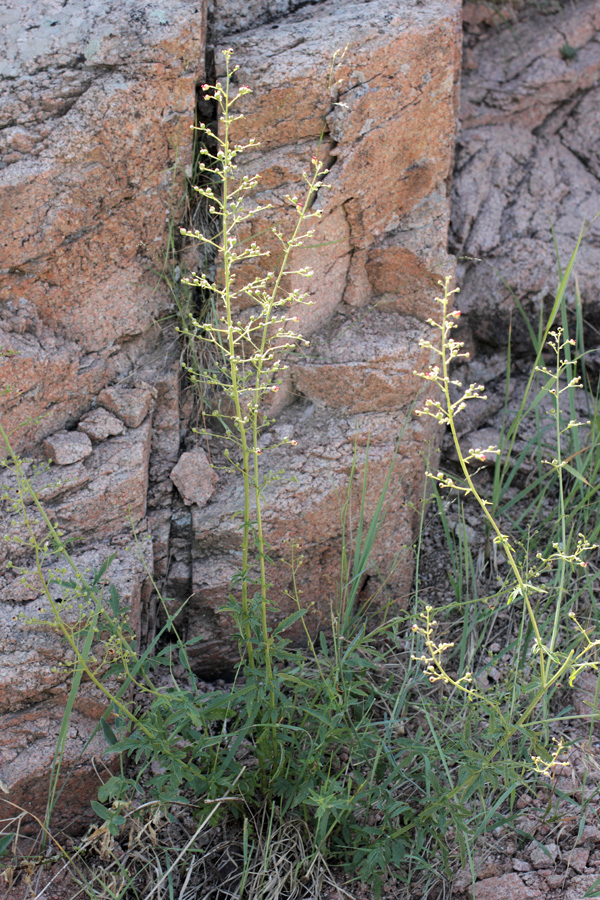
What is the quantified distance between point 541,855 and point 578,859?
0.31ft

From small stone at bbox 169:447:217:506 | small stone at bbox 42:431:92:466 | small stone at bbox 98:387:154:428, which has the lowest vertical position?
small stone at bbox 169:447:217:506

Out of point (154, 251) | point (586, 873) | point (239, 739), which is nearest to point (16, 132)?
point (154, 251)

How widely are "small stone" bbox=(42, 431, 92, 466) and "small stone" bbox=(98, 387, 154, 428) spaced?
5.6 inches

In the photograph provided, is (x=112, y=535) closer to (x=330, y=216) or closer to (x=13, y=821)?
(x=13, y=821)

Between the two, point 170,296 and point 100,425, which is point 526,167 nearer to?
point 170,296

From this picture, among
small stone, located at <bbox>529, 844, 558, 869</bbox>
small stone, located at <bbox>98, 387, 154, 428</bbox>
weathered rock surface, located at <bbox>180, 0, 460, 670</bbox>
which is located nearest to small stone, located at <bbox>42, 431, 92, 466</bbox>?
small stone, located at <bbox>98, 387, 154, 428</bbox>

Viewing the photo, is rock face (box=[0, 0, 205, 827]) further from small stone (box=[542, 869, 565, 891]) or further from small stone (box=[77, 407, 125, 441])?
small stone (box=[542, 869, 565, 891])

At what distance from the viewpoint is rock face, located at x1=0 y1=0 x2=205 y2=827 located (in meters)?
2.22

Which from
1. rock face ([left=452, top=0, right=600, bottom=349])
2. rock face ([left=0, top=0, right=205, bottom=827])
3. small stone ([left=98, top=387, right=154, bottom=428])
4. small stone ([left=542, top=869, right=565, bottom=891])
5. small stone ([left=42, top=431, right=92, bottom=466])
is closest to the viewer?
small stone ([left=542, top=869, right=565, bottom=891])

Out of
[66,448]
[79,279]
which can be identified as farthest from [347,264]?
[66,448]

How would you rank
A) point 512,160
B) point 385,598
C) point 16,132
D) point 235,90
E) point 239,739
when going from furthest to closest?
point 512,160, point 385,598, point 235,90, point 16,132, point 239,739

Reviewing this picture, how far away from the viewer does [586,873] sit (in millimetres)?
2025

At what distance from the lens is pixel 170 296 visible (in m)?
2.63

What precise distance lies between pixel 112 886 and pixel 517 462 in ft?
6.00
